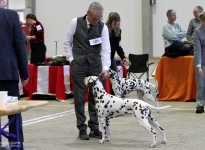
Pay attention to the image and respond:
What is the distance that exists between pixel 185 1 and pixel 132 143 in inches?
486

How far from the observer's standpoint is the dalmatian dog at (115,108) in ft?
16.9

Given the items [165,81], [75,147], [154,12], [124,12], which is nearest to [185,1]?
[154,12]

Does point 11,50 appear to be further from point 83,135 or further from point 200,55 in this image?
point 200,55

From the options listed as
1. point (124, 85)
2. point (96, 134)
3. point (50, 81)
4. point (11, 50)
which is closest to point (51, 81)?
point (50, 81)

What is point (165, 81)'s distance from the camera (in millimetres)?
9328

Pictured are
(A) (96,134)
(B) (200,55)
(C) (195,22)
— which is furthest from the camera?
(C) (195,22)

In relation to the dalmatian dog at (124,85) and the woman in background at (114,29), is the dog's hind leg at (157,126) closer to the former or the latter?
the dalmatian dog at (124,85)

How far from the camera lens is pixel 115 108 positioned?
532 cm

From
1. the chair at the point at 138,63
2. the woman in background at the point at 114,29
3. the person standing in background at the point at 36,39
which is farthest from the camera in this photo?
the chair at the point at 138,63

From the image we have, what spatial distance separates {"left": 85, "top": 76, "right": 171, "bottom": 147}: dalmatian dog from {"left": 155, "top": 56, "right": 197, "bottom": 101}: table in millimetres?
3787

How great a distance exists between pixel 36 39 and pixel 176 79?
346 cm

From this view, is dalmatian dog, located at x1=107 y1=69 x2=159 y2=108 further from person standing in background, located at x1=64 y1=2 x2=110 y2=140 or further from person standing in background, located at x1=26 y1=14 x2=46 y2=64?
person standing in background, located at x1=26 y1=14 x2=46 y2=64

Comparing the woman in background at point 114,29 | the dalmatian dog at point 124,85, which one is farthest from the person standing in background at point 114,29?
the dalmatian dog at point 124,85

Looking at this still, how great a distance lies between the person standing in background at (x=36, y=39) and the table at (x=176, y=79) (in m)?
2.98
